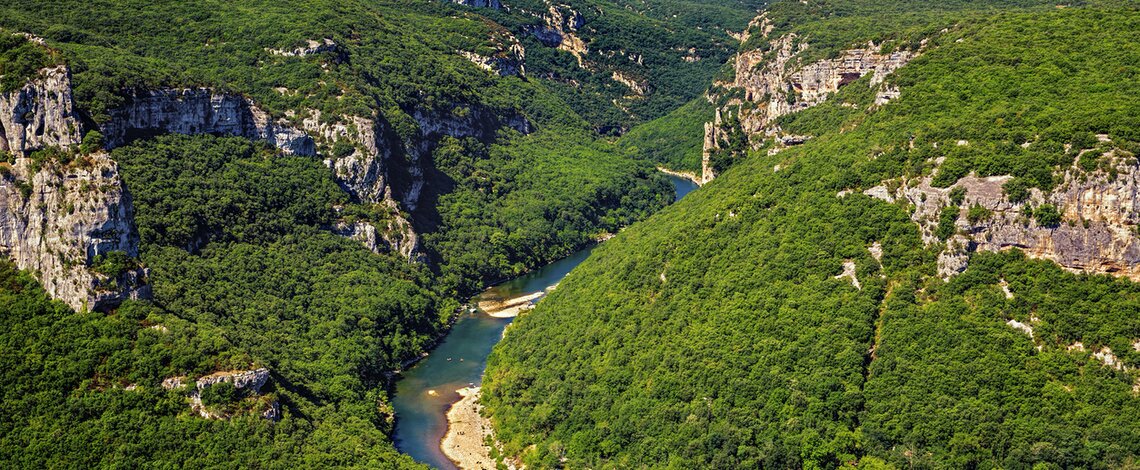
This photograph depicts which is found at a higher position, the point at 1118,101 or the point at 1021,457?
the point at 1118,101

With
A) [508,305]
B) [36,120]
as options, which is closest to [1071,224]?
[508,305]

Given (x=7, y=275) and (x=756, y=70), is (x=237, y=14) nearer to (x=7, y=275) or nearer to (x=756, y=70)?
(x=756, y=70)

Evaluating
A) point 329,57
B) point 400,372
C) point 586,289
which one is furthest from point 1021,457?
point 329,57

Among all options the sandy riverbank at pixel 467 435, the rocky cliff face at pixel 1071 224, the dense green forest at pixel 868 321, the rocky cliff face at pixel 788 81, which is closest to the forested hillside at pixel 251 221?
the sandy riverbank at pixel 467 435

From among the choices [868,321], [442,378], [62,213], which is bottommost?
[442,378]

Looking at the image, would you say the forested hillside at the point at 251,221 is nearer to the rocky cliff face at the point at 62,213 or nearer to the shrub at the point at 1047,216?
the rocky cliff face at the point at 62,213

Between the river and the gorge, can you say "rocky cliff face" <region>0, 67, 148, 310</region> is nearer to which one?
the gorge

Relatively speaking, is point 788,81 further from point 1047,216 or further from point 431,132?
point 1047,216
